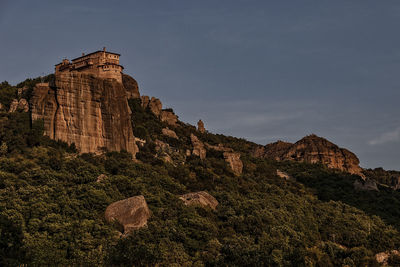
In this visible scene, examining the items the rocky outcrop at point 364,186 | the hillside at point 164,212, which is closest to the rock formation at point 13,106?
the hillside at point 164,212

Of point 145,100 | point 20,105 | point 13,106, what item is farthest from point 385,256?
point 145,100

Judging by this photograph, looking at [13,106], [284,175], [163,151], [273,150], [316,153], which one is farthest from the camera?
[273,150]

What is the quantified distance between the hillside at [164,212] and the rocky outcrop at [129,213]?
2.46 ft

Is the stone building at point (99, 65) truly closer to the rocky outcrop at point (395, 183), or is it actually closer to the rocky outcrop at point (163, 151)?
the rocky outcrop at point (163, 151)

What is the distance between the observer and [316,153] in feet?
439

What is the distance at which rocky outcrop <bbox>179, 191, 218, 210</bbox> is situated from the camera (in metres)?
62.8

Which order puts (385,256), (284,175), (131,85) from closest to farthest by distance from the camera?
1. (385,256)
2. (284,175)
3. (131,85)

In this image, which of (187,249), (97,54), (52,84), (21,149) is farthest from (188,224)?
(97,54)

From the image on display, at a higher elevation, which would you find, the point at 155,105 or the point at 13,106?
the point at 155,105

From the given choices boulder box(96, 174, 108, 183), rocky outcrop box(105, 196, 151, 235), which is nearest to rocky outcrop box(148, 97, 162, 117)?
boulder box(96, 174, 108, 183)

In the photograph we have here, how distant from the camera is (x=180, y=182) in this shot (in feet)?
240

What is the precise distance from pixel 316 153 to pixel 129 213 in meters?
88.9

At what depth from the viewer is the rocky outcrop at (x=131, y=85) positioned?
114188 mm

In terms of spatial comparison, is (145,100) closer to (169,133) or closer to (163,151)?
(169,133)
